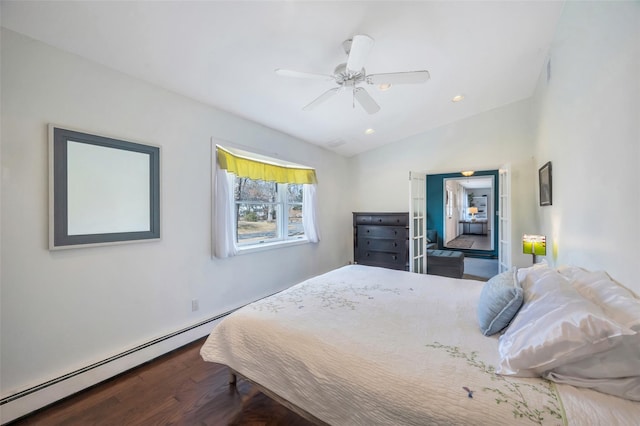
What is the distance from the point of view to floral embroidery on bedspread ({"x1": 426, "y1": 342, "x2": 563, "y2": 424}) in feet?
2.81

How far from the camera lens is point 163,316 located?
2.32 metres

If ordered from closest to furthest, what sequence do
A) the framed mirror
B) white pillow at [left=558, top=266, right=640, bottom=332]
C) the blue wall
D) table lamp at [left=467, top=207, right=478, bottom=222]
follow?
white pillow at [left=558, top=266, right=640, bottom=332]
the framed mirror
the blue wall
table lamp at [left=467, top=207, right=478, bottom=222]

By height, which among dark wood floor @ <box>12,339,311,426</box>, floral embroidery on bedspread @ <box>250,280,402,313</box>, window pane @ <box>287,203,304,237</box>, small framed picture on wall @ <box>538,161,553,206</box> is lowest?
dark wood floor @ <box>12,339,311,426</box>

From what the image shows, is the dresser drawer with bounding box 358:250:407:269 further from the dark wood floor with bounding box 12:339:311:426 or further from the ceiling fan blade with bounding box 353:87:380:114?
the dark wood floor with bounding box 12:339:311:426

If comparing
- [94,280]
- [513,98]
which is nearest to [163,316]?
[94,280]

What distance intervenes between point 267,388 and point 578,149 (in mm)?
2689

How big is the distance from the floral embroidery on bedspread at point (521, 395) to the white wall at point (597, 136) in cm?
74

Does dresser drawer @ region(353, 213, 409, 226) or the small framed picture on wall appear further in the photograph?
dresser drawer @ region(353, 213, 409, 226)

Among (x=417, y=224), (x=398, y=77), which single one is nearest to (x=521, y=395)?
(x=398, y=77)

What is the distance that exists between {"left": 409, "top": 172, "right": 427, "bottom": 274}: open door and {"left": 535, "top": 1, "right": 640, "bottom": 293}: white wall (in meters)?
1.86

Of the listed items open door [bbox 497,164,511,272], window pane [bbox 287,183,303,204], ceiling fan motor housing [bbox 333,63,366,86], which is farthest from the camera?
window pane [bbox 287,183,303,204]

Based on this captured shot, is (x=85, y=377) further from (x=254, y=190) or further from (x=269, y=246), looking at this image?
(x=254, y=190)

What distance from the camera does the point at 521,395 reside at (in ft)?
3.06

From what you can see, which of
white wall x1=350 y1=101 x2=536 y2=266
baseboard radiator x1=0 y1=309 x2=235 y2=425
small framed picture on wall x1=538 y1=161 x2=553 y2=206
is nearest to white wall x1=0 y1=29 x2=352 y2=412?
baseboard radiator x1=0 y1=309 x2=235 y2=425
